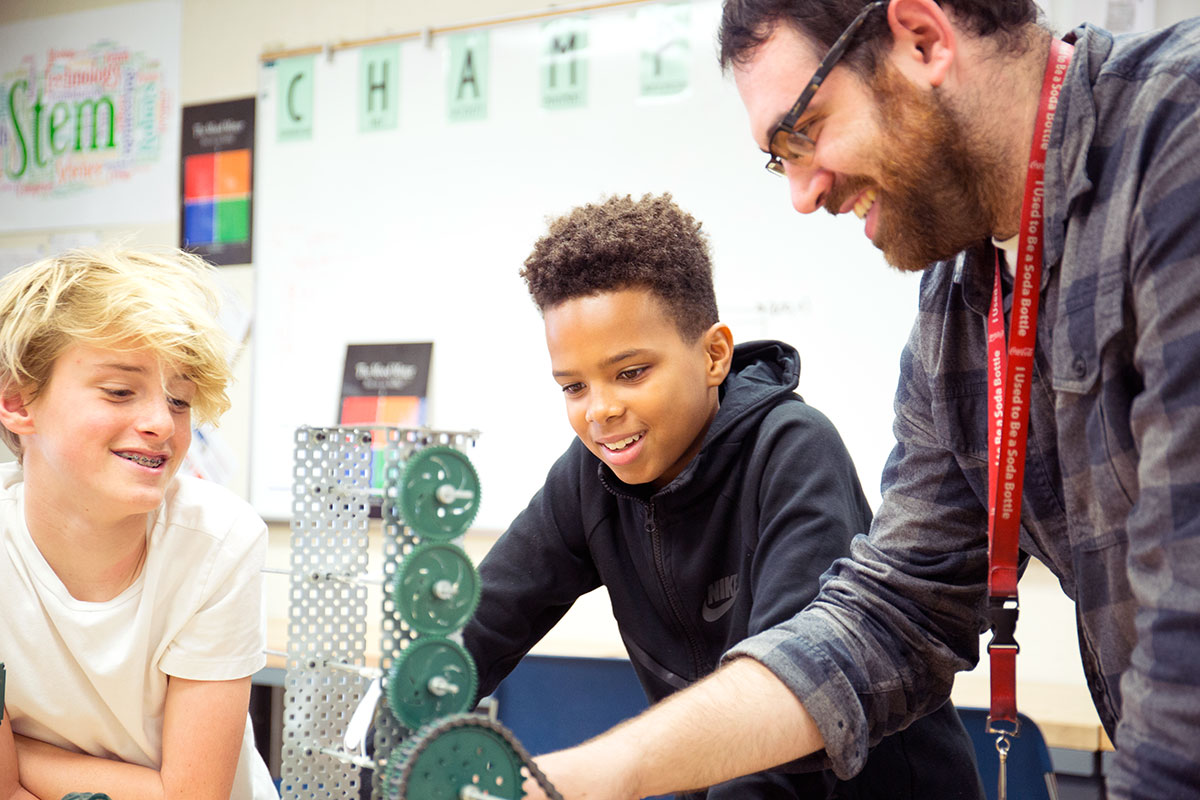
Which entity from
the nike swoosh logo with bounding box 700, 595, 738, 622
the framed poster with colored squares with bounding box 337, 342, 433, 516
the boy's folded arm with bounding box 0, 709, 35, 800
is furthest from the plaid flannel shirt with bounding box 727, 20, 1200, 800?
the framed poster with colored squares with bounding box 337, 342, 433, 516

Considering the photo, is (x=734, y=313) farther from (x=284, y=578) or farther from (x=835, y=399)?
(x=284, y=578)

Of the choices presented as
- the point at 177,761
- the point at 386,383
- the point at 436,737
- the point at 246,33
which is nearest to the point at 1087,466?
the point at 436,737

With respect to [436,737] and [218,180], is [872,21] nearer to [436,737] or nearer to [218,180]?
[436,737]

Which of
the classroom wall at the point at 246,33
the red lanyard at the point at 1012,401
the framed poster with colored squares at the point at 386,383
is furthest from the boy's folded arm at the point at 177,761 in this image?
the classroom wall at the point at 246,33

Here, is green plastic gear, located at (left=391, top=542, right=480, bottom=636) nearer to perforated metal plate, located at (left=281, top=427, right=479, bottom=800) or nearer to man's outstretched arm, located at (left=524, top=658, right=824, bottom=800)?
perforated metal plate, located at (left=281, top=427, right=479, bottom=800)

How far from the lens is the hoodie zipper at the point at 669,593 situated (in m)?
1.63

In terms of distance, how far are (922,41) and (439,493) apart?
→ 74 cm

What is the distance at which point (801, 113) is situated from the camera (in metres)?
1.17

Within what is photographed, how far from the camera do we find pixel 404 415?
144 inches

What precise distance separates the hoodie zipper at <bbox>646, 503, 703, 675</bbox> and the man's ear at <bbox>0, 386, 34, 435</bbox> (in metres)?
0.96

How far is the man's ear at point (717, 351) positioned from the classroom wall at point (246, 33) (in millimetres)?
2214

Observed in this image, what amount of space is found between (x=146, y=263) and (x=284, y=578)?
257 centimetres

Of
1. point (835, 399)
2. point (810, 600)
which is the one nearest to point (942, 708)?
point (810, 600)

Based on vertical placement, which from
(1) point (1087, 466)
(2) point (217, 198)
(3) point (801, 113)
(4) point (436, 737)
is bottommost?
(4) point (436, 737)
